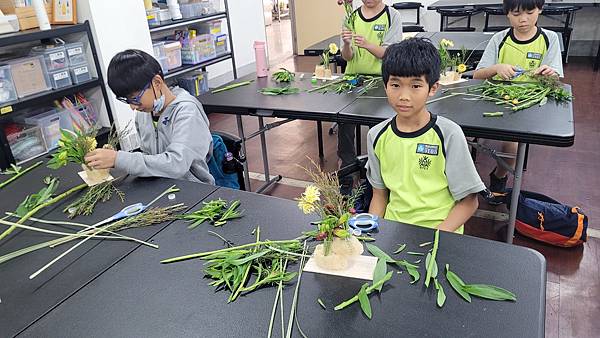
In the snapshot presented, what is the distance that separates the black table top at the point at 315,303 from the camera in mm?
913

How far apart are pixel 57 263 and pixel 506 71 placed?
2.35 meters

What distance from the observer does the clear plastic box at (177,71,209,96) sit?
16.0 ft

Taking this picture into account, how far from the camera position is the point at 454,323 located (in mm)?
906

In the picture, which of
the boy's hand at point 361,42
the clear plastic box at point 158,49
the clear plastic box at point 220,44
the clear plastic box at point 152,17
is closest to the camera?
the boy's hand at point 361,42

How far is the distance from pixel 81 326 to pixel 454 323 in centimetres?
83

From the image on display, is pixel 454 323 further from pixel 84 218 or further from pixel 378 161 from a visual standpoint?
pixel 84 218

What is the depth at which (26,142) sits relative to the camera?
331 centimetres

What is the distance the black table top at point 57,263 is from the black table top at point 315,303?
0.15 feet

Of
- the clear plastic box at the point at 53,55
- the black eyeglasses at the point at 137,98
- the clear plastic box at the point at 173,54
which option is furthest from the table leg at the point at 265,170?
the clear plastic box at the point at 173,54

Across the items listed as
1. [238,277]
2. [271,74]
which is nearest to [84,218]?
[238,277]

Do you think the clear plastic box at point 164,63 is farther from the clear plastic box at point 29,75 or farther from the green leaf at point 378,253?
the green leaf at point 378,253

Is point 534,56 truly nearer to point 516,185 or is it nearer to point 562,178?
point 516,185

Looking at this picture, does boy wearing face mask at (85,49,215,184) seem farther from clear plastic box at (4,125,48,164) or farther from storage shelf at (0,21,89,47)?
clear plastic box at (4,125,48,164)

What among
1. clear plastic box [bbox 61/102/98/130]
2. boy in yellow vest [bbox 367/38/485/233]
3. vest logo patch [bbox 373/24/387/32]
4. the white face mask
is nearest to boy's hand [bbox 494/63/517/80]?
vest logo patch [bbox 373/24/387/32]
